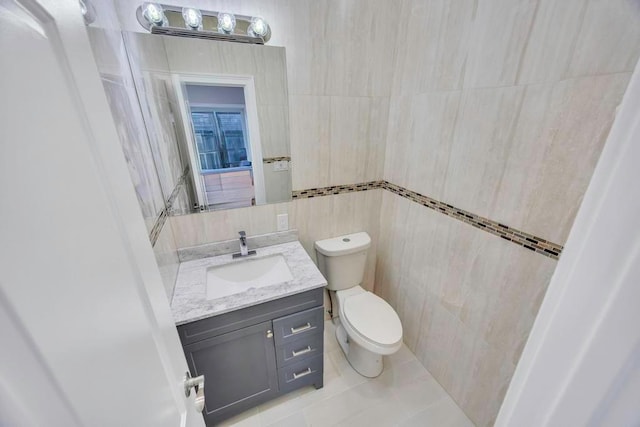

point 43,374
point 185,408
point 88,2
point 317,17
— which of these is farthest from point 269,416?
point 317,17

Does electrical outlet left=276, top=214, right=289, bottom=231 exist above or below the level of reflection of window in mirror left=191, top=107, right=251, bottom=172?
below

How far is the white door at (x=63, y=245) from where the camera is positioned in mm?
222

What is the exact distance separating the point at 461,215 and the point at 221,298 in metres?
1.28

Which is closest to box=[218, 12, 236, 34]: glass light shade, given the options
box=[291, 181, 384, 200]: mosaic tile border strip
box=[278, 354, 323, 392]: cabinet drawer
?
box=[291, 181, 384, 200]: mosaic tile border strip

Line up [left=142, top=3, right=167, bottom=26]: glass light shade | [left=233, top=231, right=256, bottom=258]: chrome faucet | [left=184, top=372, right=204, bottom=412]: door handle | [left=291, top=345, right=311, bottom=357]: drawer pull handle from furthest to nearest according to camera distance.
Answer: [left=233, top=231, right=256, bottom=258]: chrome faucet < [left=291, top=345, right=311, bottom=357]: drawer pull handle < [left=142, top=3, right=167, bottom=26]: glass light shade < [left=184, top=372, right=204, bottom=412]: door handle

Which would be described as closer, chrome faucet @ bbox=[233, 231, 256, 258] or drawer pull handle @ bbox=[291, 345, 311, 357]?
drawer pull handle @ bbox=[291, 345, 311, 357]

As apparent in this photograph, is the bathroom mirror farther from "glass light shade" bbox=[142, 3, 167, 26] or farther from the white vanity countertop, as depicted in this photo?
the white vanity countertop

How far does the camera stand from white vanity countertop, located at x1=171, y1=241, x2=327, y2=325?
1.12 meters

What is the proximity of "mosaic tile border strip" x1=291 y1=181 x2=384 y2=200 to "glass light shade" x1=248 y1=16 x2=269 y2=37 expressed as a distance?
2.84ft

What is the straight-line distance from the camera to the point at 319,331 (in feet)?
4.66

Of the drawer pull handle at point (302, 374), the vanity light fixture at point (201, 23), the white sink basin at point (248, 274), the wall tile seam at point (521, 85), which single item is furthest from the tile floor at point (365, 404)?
the vanity light fixture at point (201, 23)

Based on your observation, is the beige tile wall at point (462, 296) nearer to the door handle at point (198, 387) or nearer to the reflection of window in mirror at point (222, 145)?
the reflection of window in mirror at point (222, 145)

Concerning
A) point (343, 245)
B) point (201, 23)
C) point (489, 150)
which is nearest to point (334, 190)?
point (343, 245)

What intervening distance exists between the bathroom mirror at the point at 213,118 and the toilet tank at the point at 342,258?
20.1 inches
